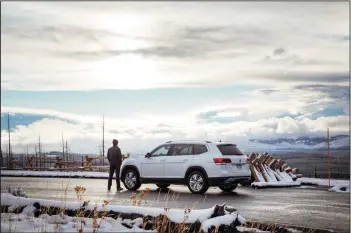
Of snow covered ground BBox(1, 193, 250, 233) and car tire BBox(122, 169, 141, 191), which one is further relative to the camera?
car tire BBox(122, 169, 141, 191)

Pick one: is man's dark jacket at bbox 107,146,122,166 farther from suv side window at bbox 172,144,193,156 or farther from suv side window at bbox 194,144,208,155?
suv side window at bbox 194,144,208,155

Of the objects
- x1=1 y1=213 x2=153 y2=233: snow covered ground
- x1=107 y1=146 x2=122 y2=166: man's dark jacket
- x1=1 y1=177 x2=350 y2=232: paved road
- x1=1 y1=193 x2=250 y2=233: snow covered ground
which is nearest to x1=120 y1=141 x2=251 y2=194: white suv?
x1=1 y1=177 x2=350 y2=232: paved road

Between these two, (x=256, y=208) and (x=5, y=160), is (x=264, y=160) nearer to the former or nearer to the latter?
(x=256, y=208)

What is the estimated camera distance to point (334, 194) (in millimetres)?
18719

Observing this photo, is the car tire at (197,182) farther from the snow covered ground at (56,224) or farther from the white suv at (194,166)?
the snow covered ground at (56,224)

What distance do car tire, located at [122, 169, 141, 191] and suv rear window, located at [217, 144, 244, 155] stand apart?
142 inches

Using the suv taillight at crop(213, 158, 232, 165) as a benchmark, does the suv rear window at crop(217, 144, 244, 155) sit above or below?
above

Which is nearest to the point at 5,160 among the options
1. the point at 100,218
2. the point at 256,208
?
the point at 256,208

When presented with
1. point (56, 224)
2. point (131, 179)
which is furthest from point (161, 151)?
point (56, 224)

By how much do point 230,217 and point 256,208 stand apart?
4972 millimetres

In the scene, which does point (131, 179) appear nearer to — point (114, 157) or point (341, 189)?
point (114, 157)

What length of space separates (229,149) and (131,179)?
4078 millimetres

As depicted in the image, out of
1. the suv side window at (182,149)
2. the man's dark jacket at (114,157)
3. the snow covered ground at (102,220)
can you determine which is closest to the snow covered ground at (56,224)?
the snow covered ground at (102,220)

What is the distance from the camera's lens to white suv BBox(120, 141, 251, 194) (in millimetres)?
18562
